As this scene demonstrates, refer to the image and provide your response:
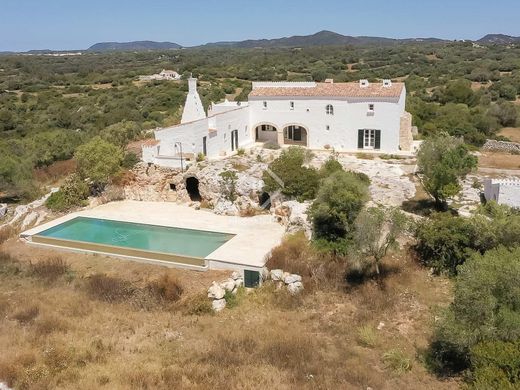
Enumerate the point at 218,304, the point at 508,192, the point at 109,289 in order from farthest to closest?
the point at 508,192 → the point at 109,289 → the point at 218,304

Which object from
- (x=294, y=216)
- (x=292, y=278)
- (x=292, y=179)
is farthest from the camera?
(x=292, y=179)

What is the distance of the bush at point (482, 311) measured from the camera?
40.7ft

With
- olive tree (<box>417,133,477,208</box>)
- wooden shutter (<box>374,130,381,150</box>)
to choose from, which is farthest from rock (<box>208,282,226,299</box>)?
wooden shutter (<box>374,130,381,150</box>)

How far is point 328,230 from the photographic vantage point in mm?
20938

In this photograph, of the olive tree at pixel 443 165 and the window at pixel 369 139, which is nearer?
the olive tree at pixel 443 165

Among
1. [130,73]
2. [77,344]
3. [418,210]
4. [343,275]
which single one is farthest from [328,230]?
[130,73]

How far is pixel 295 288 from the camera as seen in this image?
18.5 metres

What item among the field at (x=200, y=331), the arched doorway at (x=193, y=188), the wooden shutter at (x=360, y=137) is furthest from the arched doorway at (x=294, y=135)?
the field at (x=200, y=331)

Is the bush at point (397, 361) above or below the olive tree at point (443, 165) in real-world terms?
below

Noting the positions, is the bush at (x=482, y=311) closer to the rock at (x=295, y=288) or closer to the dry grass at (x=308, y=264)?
the dry grass at (x=308, y=264)

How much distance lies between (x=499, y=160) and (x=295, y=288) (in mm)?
20215

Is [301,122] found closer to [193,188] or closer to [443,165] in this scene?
[193,188]

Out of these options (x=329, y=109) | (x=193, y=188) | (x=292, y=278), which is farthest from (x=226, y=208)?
(x=329, y=109)

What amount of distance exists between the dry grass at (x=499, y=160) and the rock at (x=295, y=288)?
17305mm
